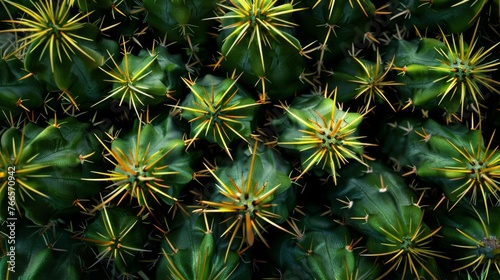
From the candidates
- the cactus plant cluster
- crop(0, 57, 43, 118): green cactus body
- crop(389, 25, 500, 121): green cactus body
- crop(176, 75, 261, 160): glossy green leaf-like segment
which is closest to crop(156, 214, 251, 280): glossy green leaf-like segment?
the cactus plant cluster

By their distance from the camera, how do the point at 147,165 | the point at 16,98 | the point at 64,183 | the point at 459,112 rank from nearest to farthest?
the point at 147,165, the point at 64,183, the point at 16,98, the point at 459,112

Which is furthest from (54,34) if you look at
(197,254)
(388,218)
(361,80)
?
(388,218)

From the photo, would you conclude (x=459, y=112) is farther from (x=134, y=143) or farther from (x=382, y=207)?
(x=134, y=143)

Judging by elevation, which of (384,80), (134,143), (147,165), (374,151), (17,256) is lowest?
(17,256)

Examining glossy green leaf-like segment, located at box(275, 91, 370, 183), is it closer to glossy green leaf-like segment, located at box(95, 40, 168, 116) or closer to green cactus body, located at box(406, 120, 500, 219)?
green cactus body, located at box(406, 120, 500, 219)

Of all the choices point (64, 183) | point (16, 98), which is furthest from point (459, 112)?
point (16, 98)

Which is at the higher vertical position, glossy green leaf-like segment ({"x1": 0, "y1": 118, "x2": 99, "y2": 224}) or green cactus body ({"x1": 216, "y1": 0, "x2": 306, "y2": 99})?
green cactus body ({"x1": 216, "y1": 0, "x2": 306, "y2": 99})

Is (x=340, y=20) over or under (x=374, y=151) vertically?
over

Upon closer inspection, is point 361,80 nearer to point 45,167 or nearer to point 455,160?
point 455,160

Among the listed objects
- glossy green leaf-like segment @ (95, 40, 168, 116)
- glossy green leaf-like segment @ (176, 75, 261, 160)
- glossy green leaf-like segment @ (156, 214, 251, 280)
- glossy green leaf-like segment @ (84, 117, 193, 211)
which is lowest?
glossy green leaf-like segment @ (156, 214, 251, 280)

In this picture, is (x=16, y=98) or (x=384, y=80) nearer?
(x=16, y=98)
